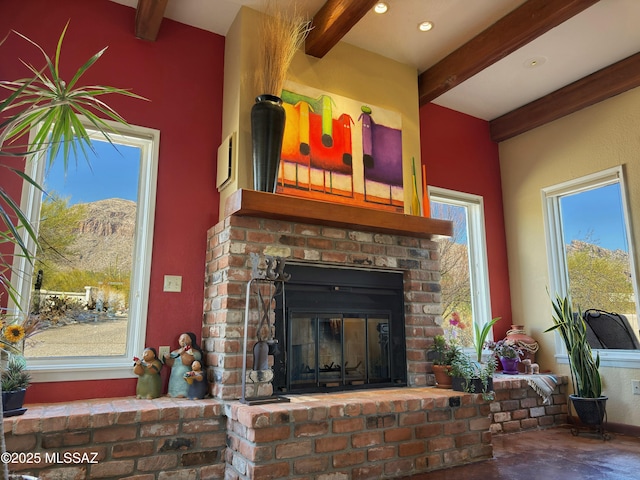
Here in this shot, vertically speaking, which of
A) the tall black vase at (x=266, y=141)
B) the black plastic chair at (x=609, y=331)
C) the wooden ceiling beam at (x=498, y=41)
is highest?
the wooden ceiling beam at (x=498, y=41)

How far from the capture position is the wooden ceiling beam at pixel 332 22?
9.44ft

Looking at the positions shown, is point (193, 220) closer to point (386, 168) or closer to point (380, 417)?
point (386, 168)

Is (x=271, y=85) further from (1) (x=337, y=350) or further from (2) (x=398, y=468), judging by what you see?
(2) (x=398, y=468)

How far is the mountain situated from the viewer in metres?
2.90

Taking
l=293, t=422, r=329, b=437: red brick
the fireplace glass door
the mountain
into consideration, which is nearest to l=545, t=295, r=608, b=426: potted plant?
the fireplace glass door

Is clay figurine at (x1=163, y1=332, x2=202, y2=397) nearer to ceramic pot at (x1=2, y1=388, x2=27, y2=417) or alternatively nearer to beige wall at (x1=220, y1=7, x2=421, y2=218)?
ceramic pot at (x1=2, y1=388, x2=27, y2=417)

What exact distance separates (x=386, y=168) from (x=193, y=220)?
1487mm

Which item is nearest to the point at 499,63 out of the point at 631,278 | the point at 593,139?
the point at 593,139

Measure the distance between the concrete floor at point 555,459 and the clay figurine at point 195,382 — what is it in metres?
1.32

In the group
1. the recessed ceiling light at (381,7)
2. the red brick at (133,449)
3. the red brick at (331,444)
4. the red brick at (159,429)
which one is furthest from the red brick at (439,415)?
the recessed ceiling light at (381,7)

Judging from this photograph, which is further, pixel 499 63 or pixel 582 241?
pixel 582 241

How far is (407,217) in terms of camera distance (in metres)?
3.28

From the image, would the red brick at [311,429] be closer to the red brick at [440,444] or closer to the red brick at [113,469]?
the red brick at [440,444]

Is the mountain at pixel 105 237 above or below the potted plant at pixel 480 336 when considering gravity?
above
